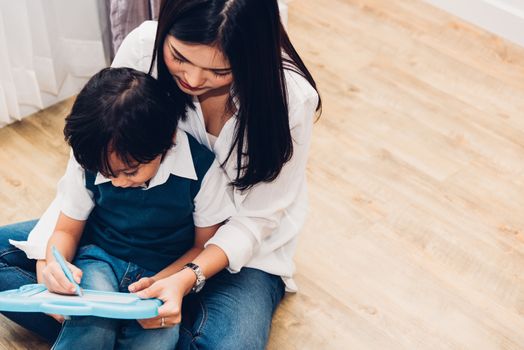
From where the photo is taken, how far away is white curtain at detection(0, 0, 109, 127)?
1823mm

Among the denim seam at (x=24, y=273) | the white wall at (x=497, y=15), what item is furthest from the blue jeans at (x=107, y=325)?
the white wall at (x=497, y=15)

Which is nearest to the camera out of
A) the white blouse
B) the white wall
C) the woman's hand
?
the woman's hand

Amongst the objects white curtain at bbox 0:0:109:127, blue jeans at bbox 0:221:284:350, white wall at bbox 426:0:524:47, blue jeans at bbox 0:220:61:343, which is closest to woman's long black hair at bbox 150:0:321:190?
blue jeans at bbox 0:221:284:350

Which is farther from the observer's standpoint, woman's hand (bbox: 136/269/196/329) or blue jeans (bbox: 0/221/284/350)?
blue jeans (bbox: 0/221/284/350)

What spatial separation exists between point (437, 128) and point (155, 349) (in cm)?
120

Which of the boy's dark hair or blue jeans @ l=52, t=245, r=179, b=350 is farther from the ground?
the boy's dark hair

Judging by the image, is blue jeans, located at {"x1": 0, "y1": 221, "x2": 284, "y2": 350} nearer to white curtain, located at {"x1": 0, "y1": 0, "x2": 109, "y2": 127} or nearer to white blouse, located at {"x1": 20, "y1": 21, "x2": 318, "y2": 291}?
white blouse, located at {"x1": 20, "y1": 21, "x2": 318, "y2": 291}

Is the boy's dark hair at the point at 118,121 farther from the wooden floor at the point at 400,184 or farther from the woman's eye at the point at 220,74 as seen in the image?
the wooden floor at the point at 400,184

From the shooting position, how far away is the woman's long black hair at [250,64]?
3.54 ft

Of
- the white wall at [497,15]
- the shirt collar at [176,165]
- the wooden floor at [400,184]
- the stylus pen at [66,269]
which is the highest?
the shirt collar at [176,165]

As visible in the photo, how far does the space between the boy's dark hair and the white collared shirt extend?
80mm

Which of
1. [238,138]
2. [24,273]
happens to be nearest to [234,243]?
[238,138]

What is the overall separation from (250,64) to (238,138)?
17cm

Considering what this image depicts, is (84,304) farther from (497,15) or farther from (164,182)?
(497,15)
